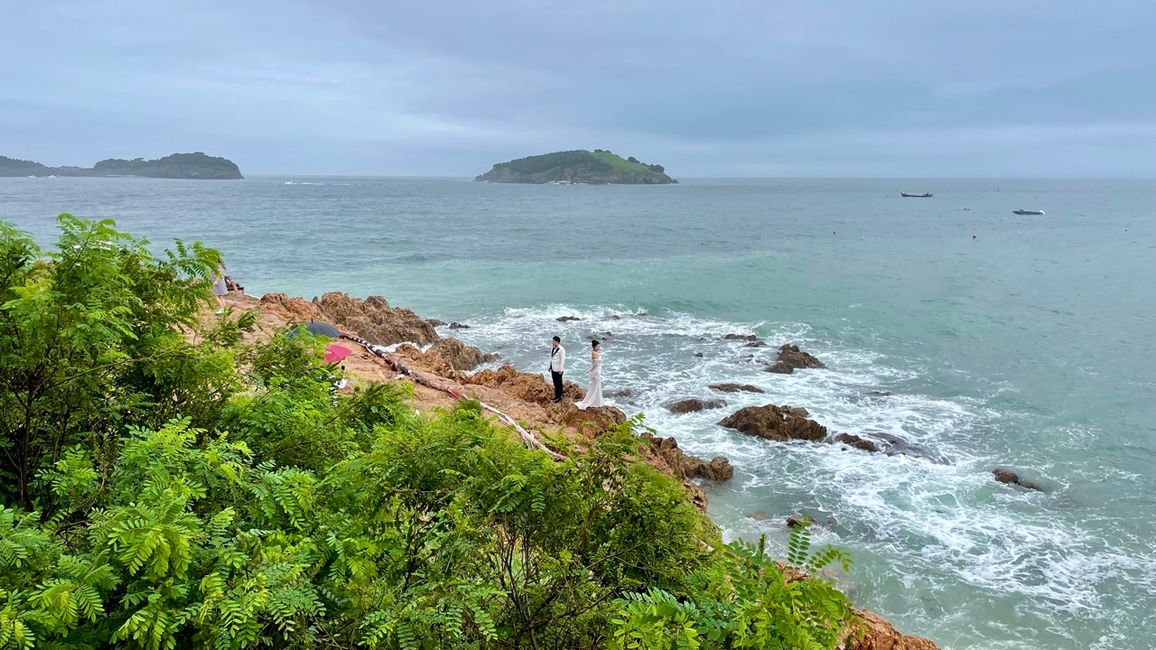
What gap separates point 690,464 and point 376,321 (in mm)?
14465

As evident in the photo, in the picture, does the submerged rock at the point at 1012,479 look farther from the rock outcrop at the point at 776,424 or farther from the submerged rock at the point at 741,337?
the submerged rock at the point at 741,337

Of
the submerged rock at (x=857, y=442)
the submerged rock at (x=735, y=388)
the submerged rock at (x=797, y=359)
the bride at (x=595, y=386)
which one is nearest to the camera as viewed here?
the bride at (x=595, y=386)

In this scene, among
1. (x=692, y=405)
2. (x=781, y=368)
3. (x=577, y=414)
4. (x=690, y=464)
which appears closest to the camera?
(x=690, y=464)

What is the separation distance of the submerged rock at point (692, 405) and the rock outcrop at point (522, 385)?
A: 2777 millimetres

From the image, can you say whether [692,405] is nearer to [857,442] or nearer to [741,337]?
[857,442]

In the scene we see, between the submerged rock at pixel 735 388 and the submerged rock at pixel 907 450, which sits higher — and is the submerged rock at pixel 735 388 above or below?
above

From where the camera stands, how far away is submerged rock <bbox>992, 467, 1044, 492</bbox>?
46.3 feet

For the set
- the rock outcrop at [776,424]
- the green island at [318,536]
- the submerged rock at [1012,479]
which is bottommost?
the submerged rock at [1012,479]

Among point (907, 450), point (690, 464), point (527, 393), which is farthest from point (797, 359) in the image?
point (527, 393)

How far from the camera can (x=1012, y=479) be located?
14297mm

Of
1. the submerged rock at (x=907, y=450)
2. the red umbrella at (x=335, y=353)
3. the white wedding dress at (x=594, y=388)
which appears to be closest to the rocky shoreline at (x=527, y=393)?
the submerged rock at (x=907, y=450)

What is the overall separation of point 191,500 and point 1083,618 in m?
12.6

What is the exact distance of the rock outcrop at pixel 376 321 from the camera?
73.8ft

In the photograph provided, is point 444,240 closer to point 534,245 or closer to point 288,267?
point 534,245
